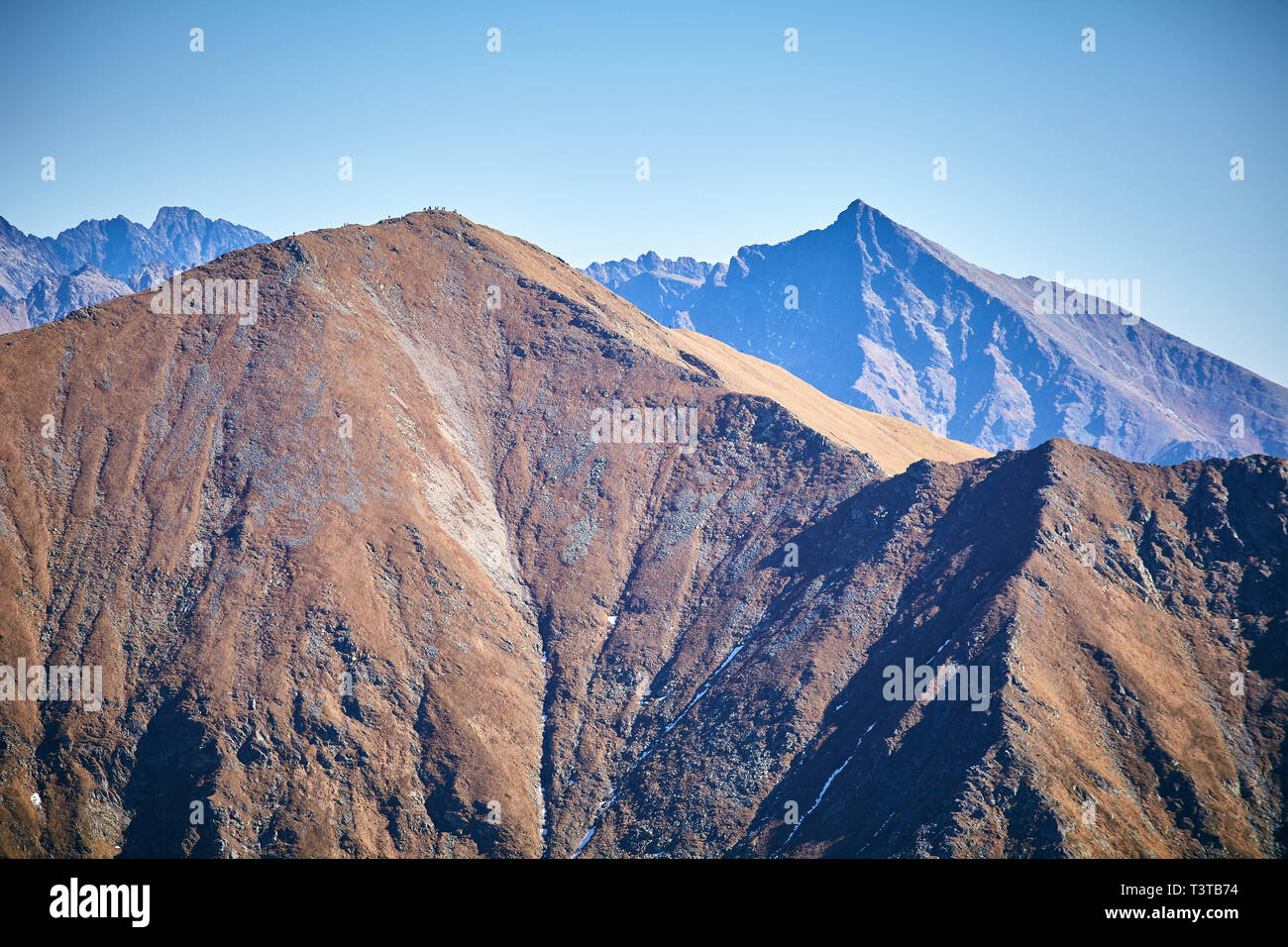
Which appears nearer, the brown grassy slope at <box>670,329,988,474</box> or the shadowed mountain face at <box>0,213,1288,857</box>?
the shadowed mountain face at <box>0,213,1288,857</box>

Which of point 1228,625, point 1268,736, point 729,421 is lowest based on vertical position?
point 1268,736

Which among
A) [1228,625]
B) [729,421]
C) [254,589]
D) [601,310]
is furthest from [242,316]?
[1228,625]

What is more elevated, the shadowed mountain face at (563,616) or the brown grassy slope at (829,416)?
the brown grassy slope at (829,416)

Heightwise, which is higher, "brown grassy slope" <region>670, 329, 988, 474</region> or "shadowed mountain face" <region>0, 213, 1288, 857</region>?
"brown grassy slope" <region>670, 329, 988, 474</region>

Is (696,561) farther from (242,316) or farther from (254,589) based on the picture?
(242,316)

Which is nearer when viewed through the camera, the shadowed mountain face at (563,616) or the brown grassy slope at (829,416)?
the shadowed mountain face at (563,616)

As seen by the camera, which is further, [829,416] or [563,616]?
[829,416]

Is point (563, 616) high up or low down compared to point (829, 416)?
down
